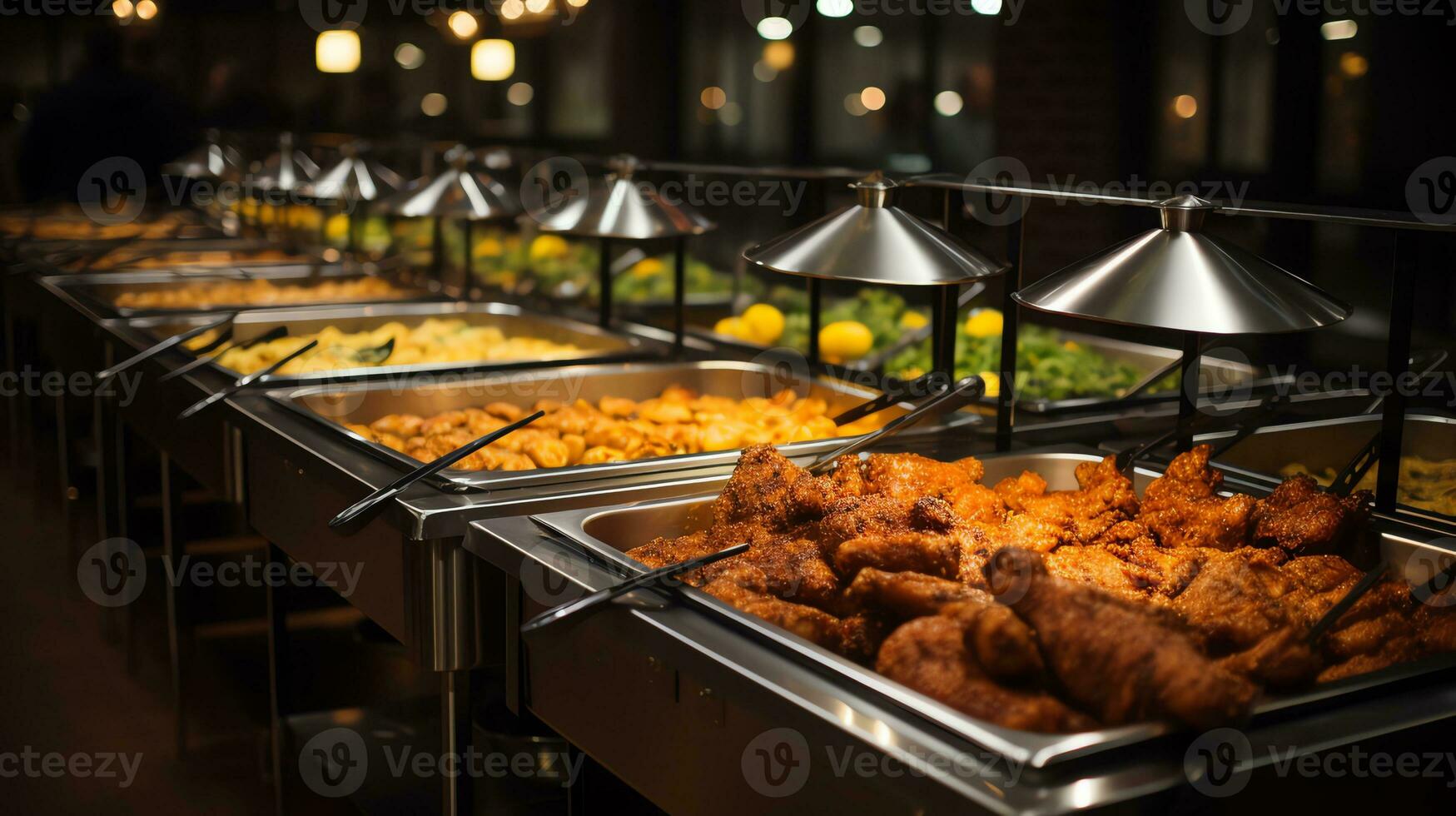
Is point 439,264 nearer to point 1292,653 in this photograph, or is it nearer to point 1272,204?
point 1272,204

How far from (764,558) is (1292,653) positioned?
639mm

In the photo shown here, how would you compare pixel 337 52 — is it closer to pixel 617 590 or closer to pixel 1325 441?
pixel 1325 441

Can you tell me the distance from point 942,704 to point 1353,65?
8.62 ft

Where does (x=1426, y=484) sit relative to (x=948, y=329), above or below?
A: below

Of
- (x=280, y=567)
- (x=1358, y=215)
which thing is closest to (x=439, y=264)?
(x=280, y=567)

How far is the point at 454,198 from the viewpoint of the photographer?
3.58 meters

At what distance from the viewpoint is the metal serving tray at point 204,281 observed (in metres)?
4.30

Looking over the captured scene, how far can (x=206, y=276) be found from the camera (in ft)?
16.1

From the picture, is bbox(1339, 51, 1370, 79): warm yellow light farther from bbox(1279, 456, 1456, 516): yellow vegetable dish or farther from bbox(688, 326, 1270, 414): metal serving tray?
bbox(1279, 456, 1456, 516): yellow vegetable dish

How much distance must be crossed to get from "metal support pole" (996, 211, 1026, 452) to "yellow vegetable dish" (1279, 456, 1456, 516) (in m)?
0.59

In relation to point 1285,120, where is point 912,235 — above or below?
below

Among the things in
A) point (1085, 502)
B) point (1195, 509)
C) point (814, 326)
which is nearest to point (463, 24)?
point (814, 326)

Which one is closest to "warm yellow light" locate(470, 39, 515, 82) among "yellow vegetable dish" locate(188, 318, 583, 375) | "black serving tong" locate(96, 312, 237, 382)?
"yellow vegetable dish" locate(188, 318, 583, 375)

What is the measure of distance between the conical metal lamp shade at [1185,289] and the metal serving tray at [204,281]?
314cm
